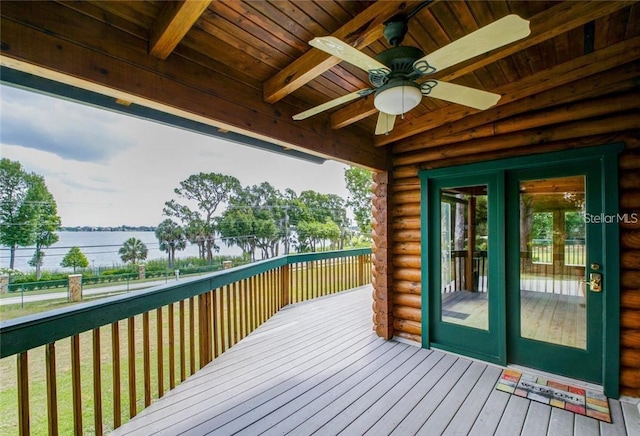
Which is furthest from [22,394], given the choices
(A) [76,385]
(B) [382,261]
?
(B) [382,261]

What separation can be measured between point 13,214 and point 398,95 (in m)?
8.10

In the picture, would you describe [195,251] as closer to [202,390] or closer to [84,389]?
[84,389]

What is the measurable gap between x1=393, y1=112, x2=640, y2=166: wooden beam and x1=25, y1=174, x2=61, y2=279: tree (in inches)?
313

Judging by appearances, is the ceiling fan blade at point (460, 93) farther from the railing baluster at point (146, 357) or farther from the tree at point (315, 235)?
the tree at point (315, 235)

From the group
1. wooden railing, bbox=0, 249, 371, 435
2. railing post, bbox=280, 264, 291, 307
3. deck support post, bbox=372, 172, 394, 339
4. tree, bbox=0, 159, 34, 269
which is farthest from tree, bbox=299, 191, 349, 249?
deck support post, bbox=372, 172, 394, 339

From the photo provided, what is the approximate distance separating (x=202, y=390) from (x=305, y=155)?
2.62 m

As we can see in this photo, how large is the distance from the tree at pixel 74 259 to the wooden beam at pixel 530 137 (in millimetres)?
8262

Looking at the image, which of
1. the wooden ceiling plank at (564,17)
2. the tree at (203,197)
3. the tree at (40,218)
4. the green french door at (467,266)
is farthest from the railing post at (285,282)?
the tree at (203,197)

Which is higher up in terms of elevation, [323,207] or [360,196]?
[360,196]

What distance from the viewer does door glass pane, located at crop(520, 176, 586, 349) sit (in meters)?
2.67

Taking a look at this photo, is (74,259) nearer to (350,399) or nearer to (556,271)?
(350,399)

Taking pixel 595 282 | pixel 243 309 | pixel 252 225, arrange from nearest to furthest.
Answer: pixel 595 282
pixel 243 309
pixel 252 225

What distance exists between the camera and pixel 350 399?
2406mm

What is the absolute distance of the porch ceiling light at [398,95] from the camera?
57.6 inches
